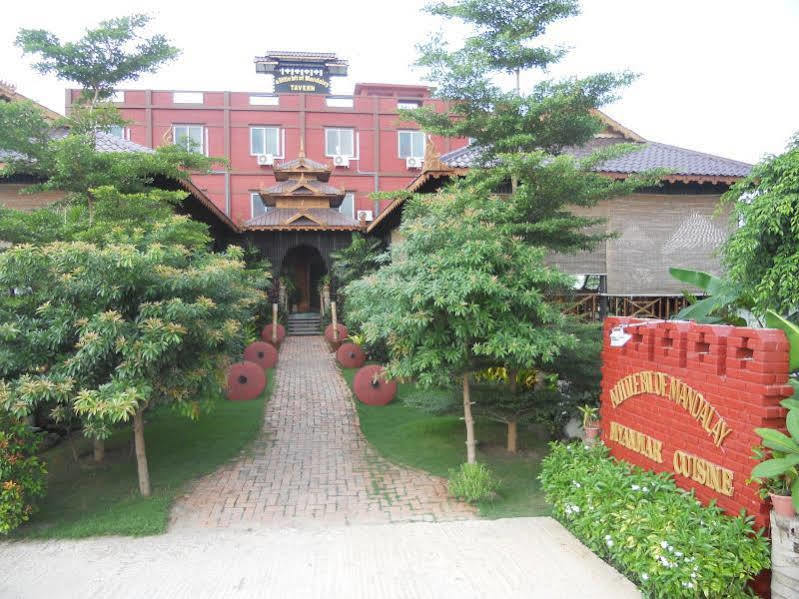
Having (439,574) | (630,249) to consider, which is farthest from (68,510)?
(630,249)

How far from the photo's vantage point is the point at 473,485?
257 inches

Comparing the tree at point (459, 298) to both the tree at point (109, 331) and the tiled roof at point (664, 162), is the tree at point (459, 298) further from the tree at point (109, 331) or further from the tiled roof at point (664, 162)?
the tiled roof at point (664, 162)

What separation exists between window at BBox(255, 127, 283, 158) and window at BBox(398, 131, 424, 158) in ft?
18.9

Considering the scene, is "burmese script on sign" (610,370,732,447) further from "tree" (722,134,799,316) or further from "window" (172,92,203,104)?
"window" (172,92,203,104)

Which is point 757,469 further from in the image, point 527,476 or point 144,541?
point 144,541

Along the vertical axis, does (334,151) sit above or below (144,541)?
above

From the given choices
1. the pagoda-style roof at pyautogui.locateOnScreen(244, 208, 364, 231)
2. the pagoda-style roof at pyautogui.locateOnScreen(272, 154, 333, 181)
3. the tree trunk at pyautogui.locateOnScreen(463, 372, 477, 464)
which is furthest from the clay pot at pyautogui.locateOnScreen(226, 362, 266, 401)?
the pagoda-style roof at pyautogui.locateOnScreen(272, 154, 333, 181)

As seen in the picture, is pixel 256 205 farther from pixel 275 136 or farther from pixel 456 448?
pixel 456 448

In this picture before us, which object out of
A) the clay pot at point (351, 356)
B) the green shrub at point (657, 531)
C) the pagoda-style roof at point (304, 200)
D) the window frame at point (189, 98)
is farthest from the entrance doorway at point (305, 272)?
the green shrub at point (657, 531)

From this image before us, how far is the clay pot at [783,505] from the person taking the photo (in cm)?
387

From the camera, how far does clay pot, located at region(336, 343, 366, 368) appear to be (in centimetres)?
1403

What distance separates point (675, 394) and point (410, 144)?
81.8ft

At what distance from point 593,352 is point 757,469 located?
3.55 meters

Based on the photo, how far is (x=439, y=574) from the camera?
4.91 m
